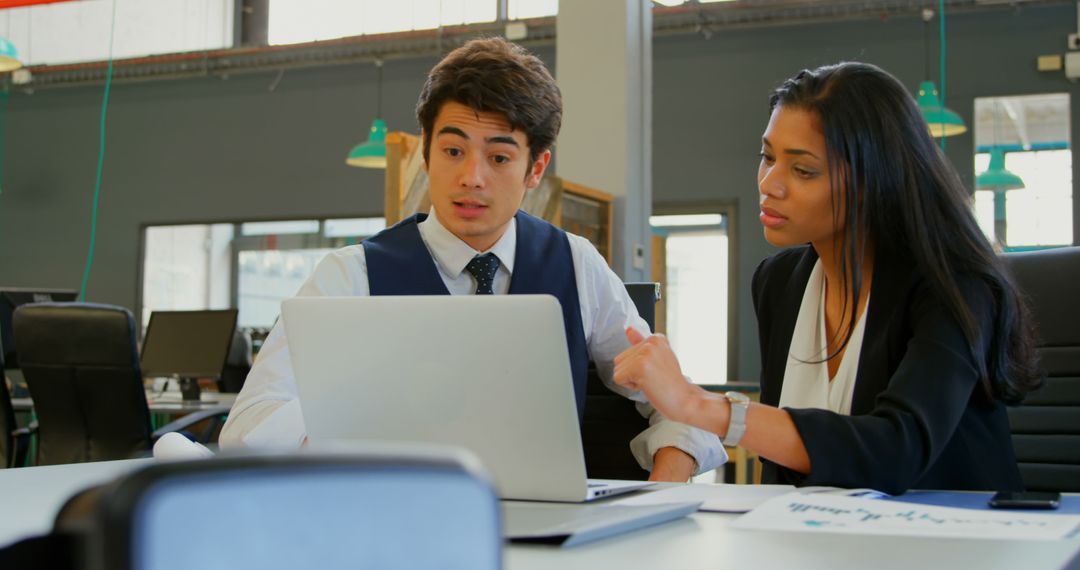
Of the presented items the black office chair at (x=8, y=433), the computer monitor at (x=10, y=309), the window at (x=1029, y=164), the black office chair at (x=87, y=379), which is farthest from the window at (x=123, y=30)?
the black office chair at (x=87, y=379)

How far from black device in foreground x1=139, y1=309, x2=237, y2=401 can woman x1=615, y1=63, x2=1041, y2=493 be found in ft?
12.6

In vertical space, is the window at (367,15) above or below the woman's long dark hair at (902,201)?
above

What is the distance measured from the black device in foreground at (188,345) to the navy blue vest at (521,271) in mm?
3294

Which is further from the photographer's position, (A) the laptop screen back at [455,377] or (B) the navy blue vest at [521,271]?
A: (B) the navy blue vest at [521,271]

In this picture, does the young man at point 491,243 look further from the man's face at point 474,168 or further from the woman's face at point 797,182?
the woman's face at point 797,182

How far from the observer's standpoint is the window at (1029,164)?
7.89 m

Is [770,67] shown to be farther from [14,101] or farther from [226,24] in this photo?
[14,101]

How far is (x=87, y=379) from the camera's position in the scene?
395 centimetres

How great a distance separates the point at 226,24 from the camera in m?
10.6

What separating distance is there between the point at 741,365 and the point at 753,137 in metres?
1.75

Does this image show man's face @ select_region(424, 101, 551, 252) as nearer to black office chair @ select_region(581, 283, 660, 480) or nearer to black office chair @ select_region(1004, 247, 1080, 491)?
black office chair @ select_region(581, 283, 660, 480)

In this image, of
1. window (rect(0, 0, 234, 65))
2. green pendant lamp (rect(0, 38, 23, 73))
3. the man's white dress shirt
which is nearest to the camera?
the man's white dress shirt

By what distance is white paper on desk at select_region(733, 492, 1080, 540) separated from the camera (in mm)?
933

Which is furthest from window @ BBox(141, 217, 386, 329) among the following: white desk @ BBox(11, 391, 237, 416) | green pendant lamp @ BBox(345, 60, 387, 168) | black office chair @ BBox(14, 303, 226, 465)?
black office chair @ BBox(14, 303, 226, 465)
